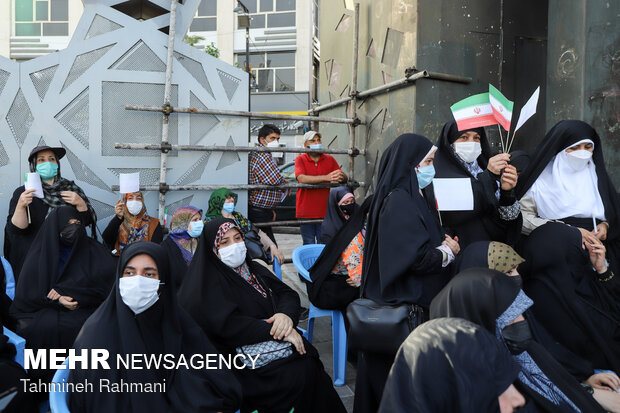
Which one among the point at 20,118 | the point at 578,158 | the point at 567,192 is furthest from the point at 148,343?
the point at 20,118

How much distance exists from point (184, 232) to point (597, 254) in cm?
278

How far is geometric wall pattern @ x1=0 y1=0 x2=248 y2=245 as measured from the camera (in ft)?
12.8

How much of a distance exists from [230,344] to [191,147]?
7.56 feet

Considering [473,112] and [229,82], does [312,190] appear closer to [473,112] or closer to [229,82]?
[229,82]

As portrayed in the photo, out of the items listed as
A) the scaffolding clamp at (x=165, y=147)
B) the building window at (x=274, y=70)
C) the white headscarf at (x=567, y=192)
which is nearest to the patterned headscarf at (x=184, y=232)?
the scaffolding clamp at (x=165, y=147)

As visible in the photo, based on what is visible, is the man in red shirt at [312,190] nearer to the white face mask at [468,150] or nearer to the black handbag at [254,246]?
the black handbag at [254,246]

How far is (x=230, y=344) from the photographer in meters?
2.38

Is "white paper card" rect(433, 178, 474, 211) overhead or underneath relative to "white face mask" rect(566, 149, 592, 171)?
underneath

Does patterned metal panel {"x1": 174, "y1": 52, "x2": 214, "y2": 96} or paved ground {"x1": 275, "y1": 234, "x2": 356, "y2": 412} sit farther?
patterned metal panel {"x1": 174, "y1": 52, "x2": 214, "y2": 96}

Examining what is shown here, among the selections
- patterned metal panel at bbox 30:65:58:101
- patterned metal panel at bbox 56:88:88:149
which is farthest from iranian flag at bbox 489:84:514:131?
patterned metal panel at bbox 30:65:58:101

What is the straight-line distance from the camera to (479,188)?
2713mm

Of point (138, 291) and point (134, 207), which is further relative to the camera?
point (134, 207)

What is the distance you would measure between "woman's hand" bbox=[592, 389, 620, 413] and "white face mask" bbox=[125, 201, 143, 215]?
3225mm

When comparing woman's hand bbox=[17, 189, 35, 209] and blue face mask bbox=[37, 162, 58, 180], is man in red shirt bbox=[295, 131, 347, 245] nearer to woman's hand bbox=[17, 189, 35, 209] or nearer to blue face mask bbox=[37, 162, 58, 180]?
blue face mask bbox=[37, 162, 58, 180]
